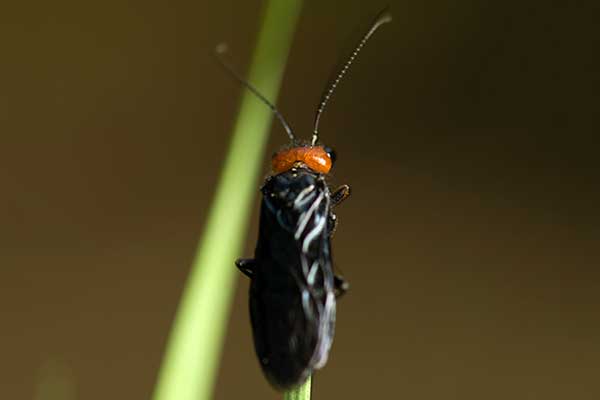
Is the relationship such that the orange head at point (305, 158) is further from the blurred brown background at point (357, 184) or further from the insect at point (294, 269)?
the blurred brown background at point (357, 184)

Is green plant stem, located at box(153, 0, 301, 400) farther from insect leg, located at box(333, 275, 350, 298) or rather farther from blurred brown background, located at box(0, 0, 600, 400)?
blurred brown background, located at box(0, 0, 600, 400)

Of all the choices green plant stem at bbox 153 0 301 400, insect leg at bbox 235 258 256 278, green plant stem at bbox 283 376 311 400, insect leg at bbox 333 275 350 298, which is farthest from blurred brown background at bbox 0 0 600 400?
green plant stem at bbox 283 376 311 400

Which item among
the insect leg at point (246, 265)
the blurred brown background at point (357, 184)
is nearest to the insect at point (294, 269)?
the insect leg at point (246, 265)

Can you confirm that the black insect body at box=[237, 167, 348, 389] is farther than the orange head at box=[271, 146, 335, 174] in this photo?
No

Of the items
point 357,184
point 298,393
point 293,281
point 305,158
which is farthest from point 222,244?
point 357,184

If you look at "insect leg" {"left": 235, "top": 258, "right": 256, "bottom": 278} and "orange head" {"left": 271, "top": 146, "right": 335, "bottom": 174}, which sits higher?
"orange head" {"left": 271, "top": 146, "right": 335, "bottom": 174}
